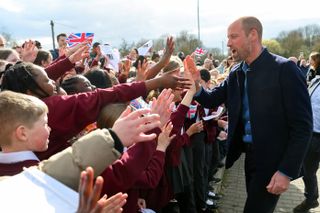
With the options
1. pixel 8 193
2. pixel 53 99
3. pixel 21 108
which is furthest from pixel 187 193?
pixel 8 193

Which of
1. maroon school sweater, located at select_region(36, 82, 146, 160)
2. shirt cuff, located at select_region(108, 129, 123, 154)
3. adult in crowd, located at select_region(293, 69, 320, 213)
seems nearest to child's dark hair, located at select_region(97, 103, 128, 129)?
maroon school sweater, located at select_region(36, 82, 146, 160)

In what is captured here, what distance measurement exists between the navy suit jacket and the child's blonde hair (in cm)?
194

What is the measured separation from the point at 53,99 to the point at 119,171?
85 centimetres

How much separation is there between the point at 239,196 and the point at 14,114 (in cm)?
483

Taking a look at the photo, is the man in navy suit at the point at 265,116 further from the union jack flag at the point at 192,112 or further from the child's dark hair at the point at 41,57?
the child's dark hair at the point at 41,57

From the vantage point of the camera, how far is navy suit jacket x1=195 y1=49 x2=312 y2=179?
2.95 meters

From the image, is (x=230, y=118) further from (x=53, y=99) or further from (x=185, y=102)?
(x=53, y=99)

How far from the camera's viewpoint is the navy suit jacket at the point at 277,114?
295cm

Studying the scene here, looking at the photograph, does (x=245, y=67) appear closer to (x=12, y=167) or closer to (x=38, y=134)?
(x=38, y=134)

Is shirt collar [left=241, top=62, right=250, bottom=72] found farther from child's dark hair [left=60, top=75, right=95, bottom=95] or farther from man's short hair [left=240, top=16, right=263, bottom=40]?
child's dark hair [left=60, top=75, right=95, bottom=95]

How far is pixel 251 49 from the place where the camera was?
3248 mm

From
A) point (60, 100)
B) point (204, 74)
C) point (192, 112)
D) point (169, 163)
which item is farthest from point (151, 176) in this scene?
point (204, 74)

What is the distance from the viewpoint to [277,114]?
306 cm

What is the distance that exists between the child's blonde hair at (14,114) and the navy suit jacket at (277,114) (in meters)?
1.94
